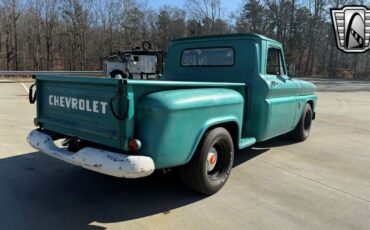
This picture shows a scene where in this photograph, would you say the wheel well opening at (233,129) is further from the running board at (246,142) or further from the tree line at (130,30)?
the tree line at (130,30)

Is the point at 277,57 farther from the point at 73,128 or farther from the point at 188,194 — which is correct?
the point at 73,128

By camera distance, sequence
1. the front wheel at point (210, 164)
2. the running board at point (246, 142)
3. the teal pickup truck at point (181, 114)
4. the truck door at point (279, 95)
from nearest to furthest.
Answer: the teal pickup truck at point (181, 114), the front wheel at point (210, 164), the running board at point (246, 142), the truck door at point (279, 95)

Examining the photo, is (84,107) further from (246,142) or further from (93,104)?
(246,142)

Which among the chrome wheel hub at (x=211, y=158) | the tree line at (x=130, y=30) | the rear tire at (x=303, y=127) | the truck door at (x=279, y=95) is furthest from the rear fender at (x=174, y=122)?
the tree line at (x=130, y=30)

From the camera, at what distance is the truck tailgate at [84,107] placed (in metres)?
3.39

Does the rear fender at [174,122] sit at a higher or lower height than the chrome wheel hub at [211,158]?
higher

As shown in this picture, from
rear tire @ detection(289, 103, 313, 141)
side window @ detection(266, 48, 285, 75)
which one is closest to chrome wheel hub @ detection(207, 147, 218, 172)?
side window @ detection(266, 48, 285, 75)

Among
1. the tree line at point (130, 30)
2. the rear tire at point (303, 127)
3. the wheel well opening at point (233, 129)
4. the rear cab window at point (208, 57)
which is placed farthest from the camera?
the tree line at point (130, 30)

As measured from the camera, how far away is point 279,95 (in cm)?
560

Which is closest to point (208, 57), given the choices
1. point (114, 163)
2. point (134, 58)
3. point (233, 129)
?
point (233, 129)

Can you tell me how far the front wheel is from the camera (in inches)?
156

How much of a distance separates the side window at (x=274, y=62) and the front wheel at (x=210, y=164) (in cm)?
171

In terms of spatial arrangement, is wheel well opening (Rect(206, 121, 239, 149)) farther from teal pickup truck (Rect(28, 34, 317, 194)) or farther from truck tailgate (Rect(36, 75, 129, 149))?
truck tailgate (Rect(36, 75, 129, 149))

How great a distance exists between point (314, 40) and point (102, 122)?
53.8 m
